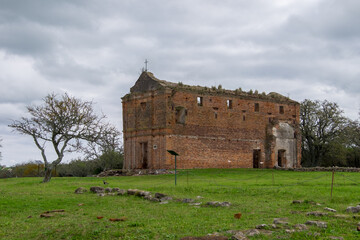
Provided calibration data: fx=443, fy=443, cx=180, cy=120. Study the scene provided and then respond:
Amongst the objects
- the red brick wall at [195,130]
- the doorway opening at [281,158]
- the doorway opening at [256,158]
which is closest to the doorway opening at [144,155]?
the red brick wall at [195,130]

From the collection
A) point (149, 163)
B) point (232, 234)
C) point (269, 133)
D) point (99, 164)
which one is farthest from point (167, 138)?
point (232, 234)

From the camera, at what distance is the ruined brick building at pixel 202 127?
4056 cm

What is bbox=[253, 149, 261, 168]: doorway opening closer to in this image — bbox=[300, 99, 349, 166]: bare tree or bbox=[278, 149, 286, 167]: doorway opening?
bbox=[278, 149, 286, 167]: doorway opening

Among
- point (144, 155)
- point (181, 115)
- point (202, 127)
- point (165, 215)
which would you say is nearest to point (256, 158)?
point (202, 127)

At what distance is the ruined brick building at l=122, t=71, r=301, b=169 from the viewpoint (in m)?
40.6

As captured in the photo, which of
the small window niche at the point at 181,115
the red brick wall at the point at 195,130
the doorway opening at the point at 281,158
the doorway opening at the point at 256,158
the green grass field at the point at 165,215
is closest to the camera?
the green grass field at the point at 165,215

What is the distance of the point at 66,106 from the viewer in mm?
32812

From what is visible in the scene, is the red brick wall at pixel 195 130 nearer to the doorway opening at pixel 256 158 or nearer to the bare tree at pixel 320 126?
the doorway opening at pixel 256 158

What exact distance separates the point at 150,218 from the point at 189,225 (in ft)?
5.56

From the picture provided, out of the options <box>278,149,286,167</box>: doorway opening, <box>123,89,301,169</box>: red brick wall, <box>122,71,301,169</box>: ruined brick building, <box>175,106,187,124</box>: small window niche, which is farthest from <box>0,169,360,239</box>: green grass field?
<box>278,149,286,167</box>: doorway opening

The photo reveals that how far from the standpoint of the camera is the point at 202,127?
42062 mm

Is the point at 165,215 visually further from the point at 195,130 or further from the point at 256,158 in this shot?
the point at 256,158

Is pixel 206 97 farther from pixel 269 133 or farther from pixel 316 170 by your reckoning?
pixel 316 170

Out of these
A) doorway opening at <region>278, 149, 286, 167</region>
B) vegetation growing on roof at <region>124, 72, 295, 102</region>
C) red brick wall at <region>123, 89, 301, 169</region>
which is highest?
vegetation growing on roof at <region>124, 72, 295, 102</region>
